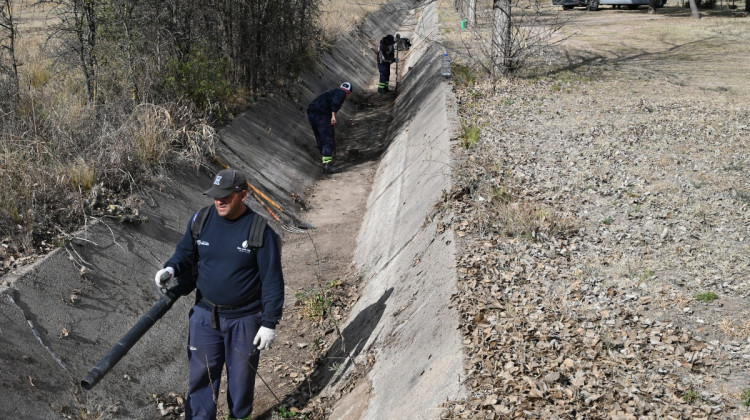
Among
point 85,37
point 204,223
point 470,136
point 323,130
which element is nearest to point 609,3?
point 323,130

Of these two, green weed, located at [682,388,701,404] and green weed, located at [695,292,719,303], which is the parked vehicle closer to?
green weed, located at [695,292,719,303]

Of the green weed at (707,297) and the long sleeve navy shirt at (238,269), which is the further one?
the green weed at (707,297)

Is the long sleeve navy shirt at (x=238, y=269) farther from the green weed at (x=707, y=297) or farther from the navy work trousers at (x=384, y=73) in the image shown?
the navy work trousers at (x=384, y=73)

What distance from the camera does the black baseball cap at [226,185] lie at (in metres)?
4.93

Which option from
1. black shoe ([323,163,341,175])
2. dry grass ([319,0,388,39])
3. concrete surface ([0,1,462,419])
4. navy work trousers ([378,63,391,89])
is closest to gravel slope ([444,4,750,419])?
concrete surface ([0,1,462,419])

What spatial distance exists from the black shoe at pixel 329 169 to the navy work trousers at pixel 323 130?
262mm

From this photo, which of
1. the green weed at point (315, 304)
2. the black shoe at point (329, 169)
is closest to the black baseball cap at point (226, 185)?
the green weed at point (315, 304)

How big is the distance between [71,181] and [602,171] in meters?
6.48

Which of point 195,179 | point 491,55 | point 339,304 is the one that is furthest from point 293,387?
point 491,55

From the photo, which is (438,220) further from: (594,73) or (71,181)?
(594,73)

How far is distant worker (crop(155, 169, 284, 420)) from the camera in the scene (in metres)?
5.01

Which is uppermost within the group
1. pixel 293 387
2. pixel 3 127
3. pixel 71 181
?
pixel 3 127

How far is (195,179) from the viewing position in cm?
929

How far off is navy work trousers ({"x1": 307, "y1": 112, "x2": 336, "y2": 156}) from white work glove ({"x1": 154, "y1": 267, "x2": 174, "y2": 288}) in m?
8.29
